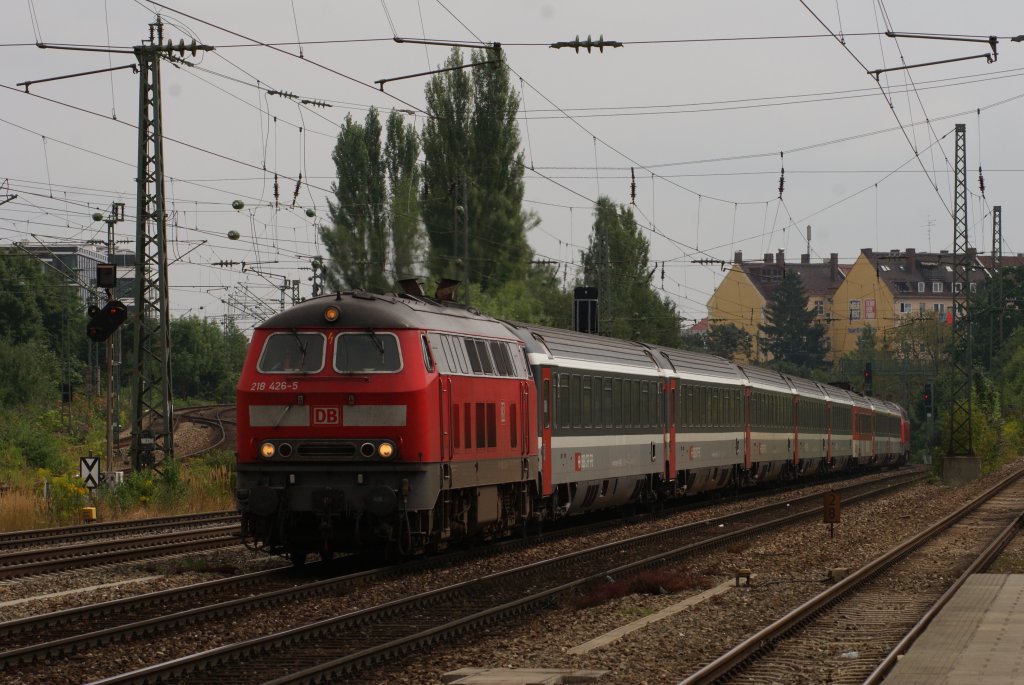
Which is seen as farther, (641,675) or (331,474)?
(331,474)

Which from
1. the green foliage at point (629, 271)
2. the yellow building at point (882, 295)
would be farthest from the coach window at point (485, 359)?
the yellow building at point (882, 295)

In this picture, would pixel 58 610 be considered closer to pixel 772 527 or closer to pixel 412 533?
pixel 412 533

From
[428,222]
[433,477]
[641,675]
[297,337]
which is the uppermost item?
[428,222]

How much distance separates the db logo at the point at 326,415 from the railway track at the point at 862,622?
229 inches

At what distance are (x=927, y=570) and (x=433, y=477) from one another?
6842 mm

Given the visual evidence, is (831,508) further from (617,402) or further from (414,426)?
(414,426)

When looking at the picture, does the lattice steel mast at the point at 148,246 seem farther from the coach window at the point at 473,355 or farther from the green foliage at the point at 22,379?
the green foliage at the point at 22,379

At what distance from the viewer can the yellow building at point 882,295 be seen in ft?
504

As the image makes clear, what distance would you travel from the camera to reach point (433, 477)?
17797 millimetres

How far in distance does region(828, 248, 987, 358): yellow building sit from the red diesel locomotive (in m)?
129

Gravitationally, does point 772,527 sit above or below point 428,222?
below

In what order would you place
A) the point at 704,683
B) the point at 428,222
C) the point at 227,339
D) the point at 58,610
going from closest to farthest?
1. the point at 704,683
2. the point at 58,610
3. the point at 428,222
4. the point at 227,339

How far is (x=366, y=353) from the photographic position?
1791cm

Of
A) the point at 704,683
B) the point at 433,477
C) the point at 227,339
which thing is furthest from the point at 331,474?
the point at 227,339
